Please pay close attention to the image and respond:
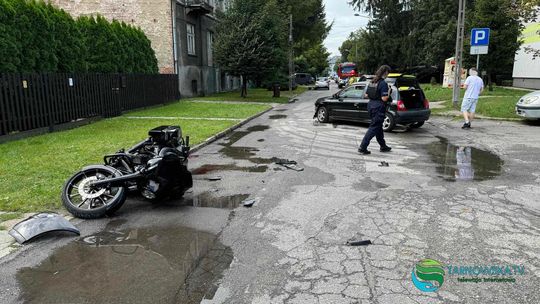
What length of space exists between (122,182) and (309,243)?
2.61m

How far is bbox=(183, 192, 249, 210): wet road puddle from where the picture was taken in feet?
19.3

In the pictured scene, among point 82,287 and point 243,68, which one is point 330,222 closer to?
point 82,287

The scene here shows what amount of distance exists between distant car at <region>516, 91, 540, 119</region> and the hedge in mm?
15587

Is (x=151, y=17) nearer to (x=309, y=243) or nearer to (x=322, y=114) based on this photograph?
(x=322, y=114)

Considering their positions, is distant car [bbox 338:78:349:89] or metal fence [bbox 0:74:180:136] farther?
distant car [bbox 338:78:349:89]

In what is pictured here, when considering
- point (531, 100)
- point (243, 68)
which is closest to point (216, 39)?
point (243, 68)

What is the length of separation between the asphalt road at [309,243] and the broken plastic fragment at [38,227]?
0.58 feet

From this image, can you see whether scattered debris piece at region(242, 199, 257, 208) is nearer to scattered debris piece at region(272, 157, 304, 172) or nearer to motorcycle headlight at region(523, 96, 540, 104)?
scattered debris piece at region(272, 157, 304, 172)

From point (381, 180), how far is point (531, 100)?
972 centimetres

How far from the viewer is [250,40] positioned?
83.6 ft

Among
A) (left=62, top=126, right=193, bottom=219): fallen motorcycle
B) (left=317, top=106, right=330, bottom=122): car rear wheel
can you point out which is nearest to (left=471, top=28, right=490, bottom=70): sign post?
Result: (left=317, top=106, right=330, bottom=122): car rear wheel

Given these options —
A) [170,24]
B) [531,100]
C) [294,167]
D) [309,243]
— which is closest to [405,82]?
[531,100]

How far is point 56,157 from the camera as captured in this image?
28.0 feet

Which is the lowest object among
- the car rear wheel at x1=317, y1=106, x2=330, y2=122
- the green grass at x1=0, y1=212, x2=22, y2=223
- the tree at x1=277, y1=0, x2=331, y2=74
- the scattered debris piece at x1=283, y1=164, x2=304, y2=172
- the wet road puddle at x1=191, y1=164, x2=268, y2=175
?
the wet road puddle at x1=191, y1=164, x2=268, y2=175
